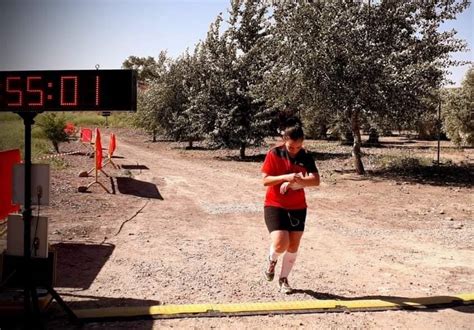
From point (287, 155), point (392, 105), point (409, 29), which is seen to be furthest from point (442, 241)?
point (409, 29)

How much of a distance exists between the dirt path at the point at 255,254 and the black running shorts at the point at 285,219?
84cm

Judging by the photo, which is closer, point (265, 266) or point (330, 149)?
point (265, 266)

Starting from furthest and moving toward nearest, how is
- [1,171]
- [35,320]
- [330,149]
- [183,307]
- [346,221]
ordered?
1. [330,149]
2. [346,221]
3. [1,171]
4. [183,307]
5. [35,320]

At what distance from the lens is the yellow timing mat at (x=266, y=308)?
465cm

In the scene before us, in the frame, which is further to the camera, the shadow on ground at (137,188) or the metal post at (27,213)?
the shadow on ground at (137,188)

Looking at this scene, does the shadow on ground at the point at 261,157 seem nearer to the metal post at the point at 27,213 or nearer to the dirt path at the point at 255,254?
the dirt path at the point at 255,254

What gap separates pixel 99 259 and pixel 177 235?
72.8 inches

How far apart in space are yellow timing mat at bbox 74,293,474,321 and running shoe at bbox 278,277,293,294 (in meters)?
0.38

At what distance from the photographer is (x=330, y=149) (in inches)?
1119

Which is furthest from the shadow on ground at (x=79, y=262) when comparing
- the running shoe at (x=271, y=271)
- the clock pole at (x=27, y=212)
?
the running shoe at (x=271, y=271)

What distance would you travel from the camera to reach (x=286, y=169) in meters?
5.17

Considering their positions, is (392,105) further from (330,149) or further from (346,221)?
(330,149)

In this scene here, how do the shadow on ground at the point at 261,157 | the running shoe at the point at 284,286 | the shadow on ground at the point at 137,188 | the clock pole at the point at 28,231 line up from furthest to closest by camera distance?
the shadow on ground at the point at 261,157 < the shadow on ground at the point at 137,188 < the running shoe at the point at 284,286 < the clock pole at the point at 28,231

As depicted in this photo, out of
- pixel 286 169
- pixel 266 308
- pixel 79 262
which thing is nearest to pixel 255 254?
pixel 266 308
